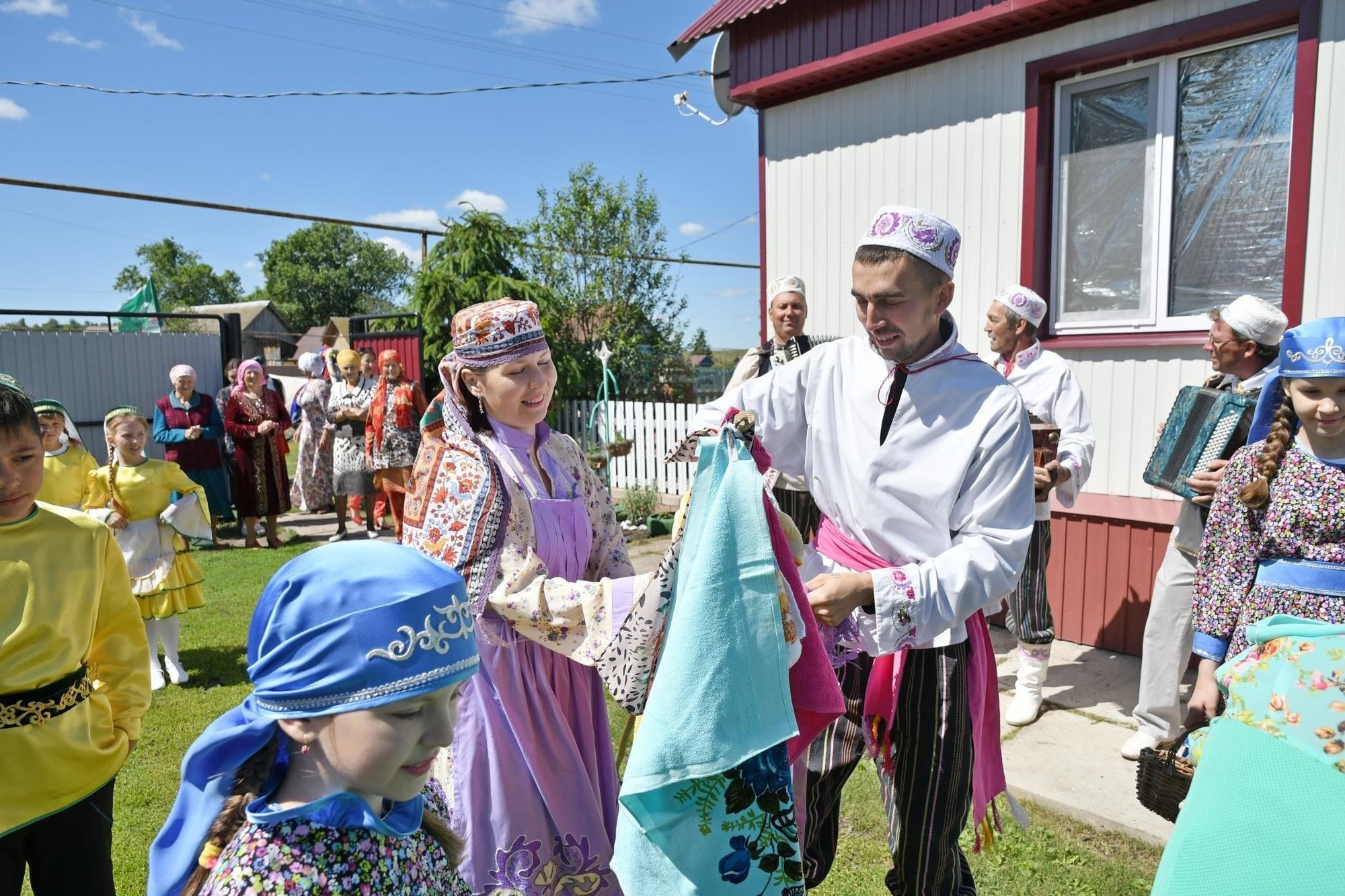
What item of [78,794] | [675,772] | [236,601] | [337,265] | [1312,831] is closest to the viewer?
[1312,831]

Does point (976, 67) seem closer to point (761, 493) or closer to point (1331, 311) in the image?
point (1331, 311)

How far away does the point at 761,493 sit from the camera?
1888mm

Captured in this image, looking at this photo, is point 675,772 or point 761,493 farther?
point 761,493

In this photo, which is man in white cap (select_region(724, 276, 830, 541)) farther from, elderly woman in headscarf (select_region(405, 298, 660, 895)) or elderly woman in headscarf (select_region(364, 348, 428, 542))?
elderly woman in headscarf (select_region(364, 348, 428, 542))

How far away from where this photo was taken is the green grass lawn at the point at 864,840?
10.2 ft

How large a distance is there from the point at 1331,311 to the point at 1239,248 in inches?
24.1

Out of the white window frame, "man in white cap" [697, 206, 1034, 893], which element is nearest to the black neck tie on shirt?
"man in white cap" [697, 206, 1034, 893]

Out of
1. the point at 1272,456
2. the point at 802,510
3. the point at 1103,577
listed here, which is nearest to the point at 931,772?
the point at 1272,456

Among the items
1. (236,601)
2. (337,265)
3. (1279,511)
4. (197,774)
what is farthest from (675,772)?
(337,265)

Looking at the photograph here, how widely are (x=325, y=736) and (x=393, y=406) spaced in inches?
323

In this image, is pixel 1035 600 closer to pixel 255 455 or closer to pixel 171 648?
pixel 171 648

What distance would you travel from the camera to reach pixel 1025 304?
15.9ft

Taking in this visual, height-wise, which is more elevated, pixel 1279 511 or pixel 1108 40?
pixel 1108 40

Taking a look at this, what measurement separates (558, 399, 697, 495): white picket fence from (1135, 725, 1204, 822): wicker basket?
784 cm
